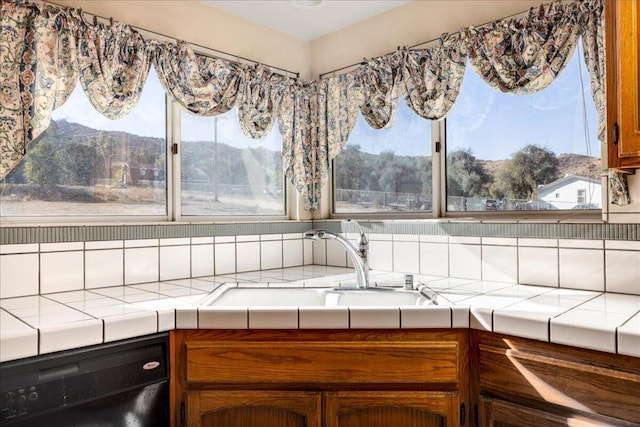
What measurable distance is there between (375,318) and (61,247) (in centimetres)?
127

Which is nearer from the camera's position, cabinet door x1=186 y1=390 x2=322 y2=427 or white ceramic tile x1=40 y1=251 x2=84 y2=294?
cabinet door x1=186 y1=390 x2=322 y2=427

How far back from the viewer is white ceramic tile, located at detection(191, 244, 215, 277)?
7.17 ft

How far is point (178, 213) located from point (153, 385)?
0.99m

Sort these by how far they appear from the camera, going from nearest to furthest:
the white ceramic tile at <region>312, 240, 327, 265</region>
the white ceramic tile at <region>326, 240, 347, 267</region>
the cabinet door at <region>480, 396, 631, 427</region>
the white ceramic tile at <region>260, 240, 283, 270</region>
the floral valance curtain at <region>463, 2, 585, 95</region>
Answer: the cabinet door at <region>480, 396, 631, 427</region> < the floral valance curtain at <region>463, 2, 585, 95</region> < the white ceramic tile at <region>260, 240, 283, 270</region> < the white ceramic tile at <region>326, 240, 347, 267</region> < the white ceramic tile at <region>312, 240, 327, 265</region>

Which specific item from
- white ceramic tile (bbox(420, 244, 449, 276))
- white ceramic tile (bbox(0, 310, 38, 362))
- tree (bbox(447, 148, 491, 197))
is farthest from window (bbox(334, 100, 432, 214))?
white ceramic tile (bbox(0, 310, 38, 362))

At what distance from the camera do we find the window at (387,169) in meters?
2.35

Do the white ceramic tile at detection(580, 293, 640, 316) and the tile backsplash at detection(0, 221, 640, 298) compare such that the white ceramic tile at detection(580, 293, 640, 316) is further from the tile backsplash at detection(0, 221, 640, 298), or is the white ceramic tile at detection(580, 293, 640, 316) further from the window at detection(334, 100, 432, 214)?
the window at detection(334, 100, 432, 214)

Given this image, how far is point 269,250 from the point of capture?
8.21ft

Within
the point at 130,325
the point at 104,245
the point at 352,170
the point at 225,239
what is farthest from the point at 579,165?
the point at 104,245

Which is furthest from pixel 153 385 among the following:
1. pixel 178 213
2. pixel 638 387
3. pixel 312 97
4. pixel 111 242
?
pixel 312 97

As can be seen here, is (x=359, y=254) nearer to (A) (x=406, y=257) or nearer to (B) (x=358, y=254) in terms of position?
(B) (x=358, y=254)

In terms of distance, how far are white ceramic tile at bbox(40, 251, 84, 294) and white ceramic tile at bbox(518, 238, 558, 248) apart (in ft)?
5.97

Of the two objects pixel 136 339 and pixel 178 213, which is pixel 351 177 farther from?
pixel 136 339

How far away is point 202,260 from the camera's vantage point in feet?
7.29
